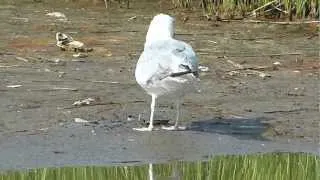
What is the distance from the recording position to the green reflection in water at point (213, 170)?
6.85 metres

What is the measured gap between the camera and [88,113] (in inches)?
346

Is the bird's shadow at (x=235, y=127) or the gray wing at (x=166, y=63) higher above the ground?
the gray wing at (x=166, y=63)

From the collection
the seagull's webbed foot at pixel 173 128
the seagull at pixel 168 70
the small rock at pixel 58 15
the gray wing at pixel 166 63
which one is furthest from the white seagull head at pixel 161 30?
the small rock at pixel 58 15

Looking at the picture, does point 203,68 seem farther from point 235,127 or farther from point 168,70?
point 168,70

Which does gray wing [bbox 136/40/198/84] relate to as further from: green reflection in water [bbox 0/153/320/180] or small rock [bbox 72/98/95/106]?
small rock [bbox 72/98/95/106]

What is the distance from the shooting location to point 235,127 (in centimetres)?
848

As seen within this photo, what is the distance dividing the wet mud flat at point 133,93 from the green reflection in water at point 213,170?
0.17m

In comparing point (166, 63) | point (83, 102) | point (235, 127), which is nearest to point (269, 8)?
point (83, 102)

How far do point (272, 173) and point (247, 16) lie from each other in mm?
6909

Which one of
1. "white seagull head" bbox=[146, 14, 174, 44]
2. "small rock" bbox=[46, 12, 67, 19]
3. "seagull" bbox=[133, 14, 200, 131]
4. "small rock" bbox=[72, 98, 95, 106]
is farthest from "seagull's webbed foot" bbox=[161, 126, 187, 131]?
"small rock" bbox=[46, 12, 67, 19]

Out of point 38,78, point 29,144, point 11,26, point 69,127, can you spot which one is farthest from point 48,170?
point 11,26

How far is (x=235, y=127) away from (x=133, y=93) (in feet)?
5.13

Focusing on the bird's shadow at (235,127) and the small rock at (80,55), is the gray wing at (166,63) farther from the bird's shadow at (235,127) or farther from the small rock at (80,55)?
the small rock at (80,55)

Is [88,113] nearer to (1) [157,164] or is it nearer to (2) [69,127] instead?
(2) [69,127]
